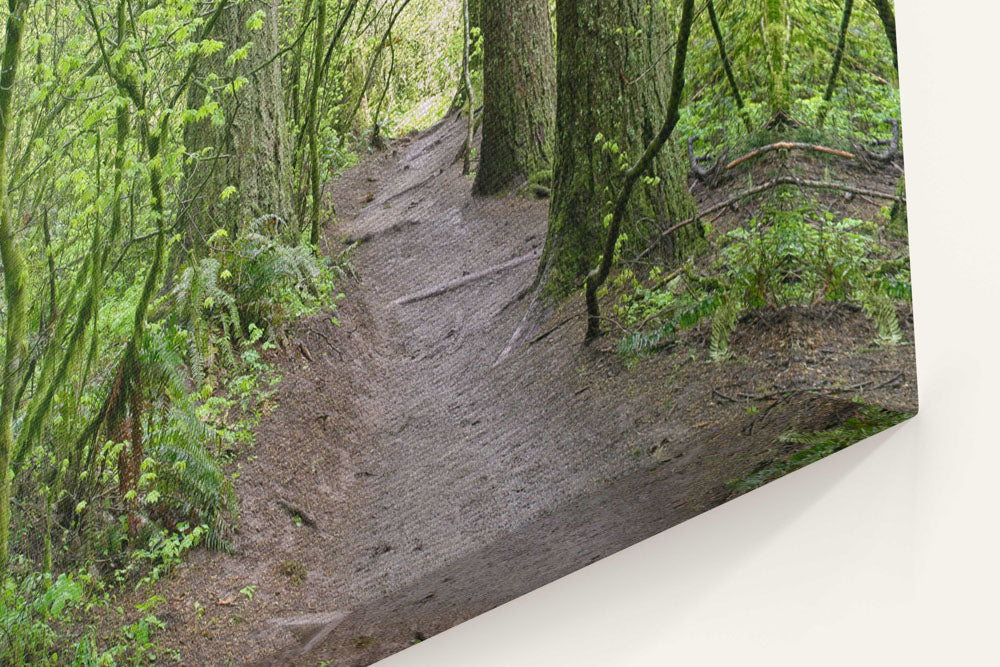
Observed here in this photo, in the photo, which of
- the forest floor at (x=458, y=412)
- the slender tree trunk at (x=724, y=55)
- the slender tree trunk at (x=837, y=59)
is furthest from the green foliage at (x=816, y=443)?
the slender tree trunk at (x=724, y=55)

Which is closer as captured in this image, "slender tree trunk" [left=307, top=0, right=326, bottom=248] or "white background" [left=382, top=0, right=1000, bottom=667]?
"slender tree trunk" [left=307, top=0, right=326, bottom=248]

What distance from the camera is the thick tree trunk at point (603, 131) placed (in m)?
4.05

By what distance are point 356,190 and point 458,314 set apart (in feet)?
2.19

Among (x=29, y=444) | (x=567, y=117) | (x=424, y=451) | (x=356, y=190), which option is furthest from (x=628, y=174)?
(x=29, y=444)

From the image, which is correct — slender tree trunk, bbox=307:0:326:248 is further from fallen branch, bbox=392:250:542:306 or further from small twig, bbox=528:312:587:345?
small twig, bbox=528:312:587:345

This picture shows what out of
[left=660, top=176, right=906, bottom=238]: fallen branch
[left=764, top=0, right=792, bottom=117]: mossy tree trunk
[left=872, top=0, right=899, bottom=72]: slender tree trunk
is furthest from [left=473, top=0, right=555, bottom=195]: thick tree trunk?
[left=872, top=0, right=899, bottom=72]: slender tree trunk

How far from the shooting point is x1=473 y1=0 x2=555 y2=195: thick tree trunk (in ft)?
13.3

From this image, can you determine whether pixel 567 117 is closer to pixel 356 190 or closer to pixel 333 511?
pixel 356 190

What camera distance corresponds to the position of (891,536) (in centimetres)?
450

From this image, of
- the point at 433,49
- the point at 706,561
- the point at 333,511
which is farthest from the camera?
the point at 706,561

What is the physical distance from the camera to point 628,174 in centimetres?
408

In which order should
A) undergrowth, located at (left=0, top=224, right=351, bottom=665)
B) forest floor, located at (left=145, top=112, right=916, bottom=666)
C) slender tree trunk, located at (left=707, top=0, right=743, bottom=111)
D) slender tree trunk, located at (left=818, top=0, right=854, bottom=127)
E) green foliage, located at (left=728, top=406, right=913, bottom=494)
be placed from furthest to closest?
green foliage, located at (left=728, top=406, right=913, bottom=494), slender tree trunk, located at (left=818, top=0, right=854, bottom=127), slender tree trunk, located at (left=707, top=0, right=743, bottom=111), forest floor, located at (left=145, top=112, right=916, bottom=666), undergrowth, located at (left=0, top=224, right=351, bottom=665)

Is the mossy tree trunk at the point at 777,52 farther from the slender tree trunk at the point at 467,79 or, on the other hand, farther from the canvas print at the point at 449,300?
the slender tree trunk at the point at 467,79

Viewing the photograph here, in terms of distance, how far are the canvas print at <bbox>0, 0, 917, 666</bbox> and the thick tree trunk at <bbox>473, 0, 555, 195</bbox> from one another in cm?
1
